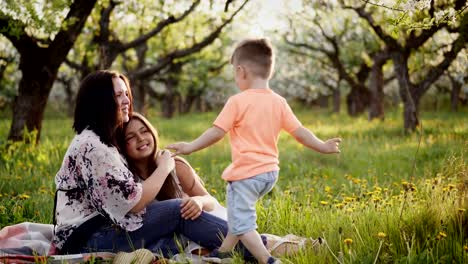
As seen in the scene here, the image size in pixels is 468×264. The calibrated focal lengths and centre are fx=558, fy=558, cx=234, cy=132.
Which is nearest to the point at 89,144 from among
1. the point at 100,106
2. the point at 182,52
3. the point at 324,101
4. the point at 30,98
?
the point at 100,106

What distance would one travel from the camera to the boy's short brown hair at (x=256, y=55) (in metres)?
3.71

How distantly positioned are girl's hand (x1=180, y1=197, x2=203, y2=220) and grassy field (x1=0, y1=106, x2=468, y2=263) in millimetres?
798

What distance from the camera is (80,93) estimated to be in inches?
163

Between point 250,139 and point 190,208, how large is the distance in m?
0.82

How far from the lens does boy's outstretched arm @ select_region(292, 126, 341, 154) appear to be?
3.81 meters

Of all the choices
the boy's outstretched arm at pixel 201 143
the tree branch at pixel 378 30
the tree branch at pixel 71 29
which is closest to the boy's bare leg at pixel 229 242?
the boy's outstretched arm at pixel 201 143

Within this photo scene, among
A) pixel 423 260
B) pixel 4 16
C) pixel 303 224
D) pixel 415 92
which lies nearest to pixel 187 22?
pixel 415 92

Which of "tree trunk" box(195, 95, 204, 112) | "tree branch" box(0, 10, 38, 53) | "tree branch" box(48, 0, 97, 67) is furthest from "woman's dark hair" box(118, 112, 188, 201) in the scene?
"tree trunk" box(195, 95, 204, 112)

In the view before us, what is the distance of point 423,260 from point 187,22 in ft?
51.7

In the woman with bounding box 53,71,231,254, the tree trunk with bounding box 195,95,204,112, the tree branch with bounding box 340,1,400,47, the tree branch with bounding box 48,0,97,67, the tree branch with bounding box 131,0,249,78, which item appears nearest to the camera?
the woman with bounding box 53,71,231,254

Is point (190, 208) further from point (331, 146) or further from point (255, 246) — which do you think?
point (331, 146)

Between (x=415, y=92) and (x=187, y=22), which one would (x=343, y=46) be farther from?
(x=415, y=92)

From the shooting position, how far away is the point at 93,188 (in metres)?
4.03

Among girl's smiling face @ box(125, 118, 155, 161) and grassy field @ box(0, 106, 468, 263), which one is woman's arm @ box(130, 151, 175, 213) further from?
grassy field @ box(0, 106, 468, 263)
